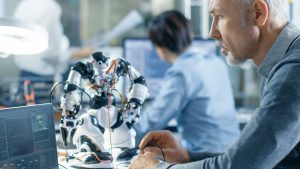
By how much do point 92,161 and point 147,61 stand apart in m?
1.37

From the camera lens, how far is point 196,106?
2.13 m

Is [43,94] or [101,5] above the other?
[101,5]

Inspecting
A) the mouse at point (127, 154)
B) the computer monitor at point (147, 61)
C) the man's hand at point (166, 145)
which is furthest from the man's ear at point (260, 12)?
the computer monitor at point (147, 61)

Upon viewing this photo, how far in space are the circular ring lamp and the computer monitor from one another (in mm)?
1241

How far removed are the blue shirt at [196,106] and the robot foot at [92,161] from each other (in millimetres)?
738

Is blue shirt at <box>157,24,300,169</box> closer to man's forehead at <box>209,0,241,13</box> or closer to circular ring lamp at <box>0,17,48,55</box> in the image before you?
man's forehead at <box>209,0,241,13</box>

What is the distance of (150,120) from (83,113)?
773 millimetres

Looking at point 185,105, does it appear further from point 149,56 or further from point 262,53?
point 262,53

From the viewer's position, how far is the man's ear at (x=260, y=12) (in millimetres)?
1100

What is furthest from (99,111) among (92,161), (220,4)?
(220,4)

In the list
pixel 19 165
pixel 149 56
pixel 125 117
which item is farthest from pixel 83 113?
pixel 149 56

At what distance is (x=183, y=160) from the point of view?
4.21ft

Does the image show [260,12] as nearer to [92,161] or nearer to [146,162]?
[146,162]

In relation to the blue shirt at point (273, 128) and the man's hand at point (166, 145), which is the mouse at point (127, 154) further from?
the blue shirt at point (273, 128)
